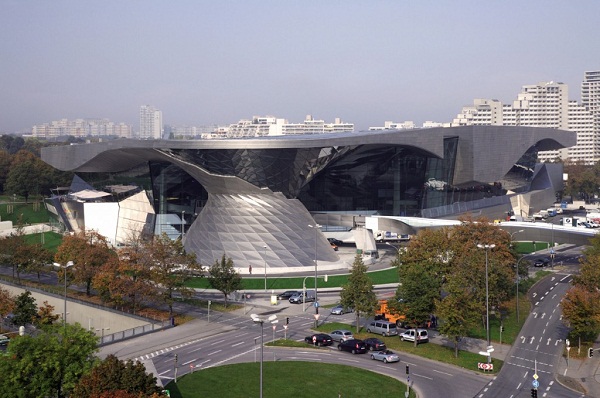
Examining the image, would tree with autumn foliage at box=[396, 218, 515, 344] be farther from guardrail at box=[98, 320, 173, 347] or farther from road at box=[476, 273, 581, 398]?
guardrail at box=[98, 320, 173, 347]

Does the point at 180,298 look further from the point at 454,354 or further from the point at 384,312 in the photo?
the point at 454,354

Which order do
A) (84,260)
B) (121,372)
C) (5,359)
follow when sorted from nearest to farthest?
(121,372)
(5,359)
(84,260)

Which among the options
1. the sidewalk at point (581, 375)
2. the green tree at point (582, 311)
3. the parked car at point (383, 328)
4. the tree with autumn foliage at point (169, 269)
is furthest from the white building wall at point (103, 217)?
the sidewalk at point (581, 375)

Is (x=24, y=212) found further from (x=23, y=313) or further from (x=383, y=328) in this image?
(x=383, y=328)

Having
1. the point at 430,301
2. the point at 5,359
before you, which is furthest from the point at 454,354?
the point at 5,359

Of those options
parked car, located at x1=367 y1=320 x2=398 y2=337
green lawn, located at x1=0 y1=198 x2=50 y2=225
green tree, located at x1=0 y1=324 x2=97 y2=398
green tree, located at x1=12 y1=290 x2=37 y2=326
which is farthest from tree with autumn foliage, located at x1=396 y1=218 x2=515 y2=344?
green lawn, located at x1=0 y1=198 x2=50 y2=225

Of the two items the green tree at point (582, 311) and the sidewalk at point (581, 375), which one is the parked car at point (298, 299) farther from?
the sidewalk at point (581, 375)
